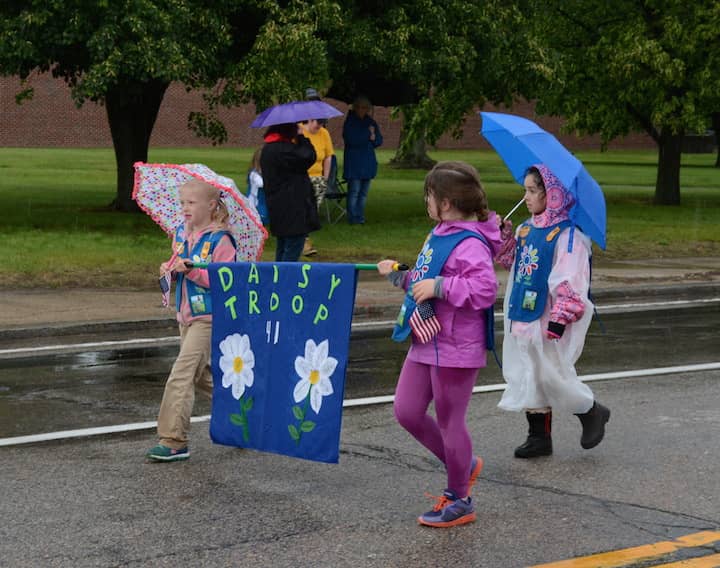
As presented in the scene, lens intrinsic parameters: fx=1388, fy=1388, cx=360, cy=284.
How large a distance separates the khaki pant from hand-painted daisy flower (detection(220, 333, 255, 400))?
26 cm

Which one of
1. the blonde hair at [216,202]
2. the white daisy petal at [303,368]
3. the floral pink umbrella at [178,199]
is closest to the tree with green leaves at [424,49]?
the floral pink umbrella at [178,199]

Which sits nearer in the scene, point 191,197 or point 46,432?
point 191,197

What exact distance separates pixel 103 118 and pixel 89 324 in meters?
45.6

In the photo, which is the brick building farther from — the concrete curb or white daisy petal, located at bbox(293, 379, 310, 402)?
white daisy petal, located at bbox(293, 379, 310, 402)

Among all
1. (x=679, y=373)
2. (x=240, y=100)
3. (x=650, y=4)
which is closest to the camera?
(x=679, y=373)

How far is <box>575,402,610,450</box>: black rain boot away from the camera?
7.21m

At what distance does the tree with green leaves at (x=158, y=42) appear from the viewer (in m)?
17.3

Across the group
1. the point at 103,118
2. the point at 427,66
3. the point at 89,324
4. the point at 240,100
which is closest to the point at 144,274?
the point at 89,324

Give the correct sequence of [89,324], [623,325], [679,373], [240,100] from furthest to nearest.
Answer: [240,100], [623,325], [89,324], [679,373]

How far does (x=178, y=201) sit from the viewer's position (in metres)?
7.39

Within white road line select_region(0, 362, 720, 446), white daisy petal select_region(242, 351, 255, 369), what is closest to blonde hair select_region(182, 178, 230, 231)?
white daisy petal select_region(242, 351, 255, 369)

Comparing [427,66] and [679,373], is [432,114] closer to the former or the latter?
[427,66]

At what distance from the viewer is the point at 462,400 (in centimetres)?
590

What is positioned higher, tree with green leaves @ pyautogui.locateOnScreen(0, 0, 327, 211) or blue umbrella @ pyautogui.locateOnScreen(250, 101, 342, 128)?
tree with green leaves @ pyautogui.locateOnScreen(0, 0, 327, 211)
